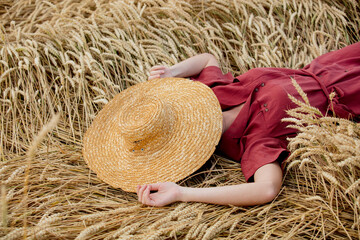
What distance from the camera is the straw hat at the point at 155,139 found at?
178cm

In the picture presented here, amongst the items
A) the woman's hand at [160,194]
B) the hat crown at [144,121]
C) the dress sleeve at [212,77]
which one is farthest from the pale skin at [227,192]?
the dress sleeve at [212,77]

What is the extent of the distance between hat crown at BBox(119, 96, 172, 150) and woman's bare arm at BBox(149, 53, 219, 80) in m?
0.39

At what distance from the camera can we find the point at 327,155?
150 cm

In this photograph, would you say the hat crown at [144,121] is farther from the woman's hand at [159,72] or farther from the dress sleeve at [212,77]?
the dress sleeve at [212,77]

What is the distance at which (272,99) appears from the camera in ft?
6.32

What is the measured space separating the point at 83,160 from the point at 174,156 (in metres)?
0.67

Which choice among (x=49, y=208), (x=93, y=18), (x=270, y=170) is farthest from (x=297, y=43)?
(x=49, y=208)

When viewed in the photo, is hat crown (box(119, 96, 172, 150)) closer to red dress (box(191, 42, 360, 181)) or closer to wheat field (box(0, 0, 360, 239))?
wheat field (box(0, 0, 360, 239))

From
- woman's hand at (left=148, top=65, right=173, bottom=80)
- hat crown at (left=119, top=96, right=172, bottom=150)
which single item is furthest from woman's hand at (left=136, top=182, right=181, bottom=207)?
woman's hand at (left=148, top=65, right=173, bottom=80)

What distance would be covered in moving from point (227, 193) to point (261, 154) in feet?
0.98

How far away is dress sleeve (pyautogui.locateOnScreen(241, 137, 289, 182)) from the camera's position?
5.73ft

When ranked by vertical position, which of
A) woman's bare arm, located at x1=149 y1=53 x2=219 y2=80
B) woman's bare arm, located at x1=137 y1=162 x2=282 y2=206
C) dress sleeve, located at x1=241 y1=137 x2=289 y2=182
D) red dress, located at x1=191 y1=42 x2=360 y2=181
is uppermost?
woman's bare arm, located at x1=149 y1=53 x2=219 y2=80

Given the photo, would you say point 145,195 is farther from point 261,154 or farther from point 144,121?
point 261,154

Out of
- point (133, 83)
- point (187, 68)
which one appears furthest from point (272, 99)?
point (133, 83)
